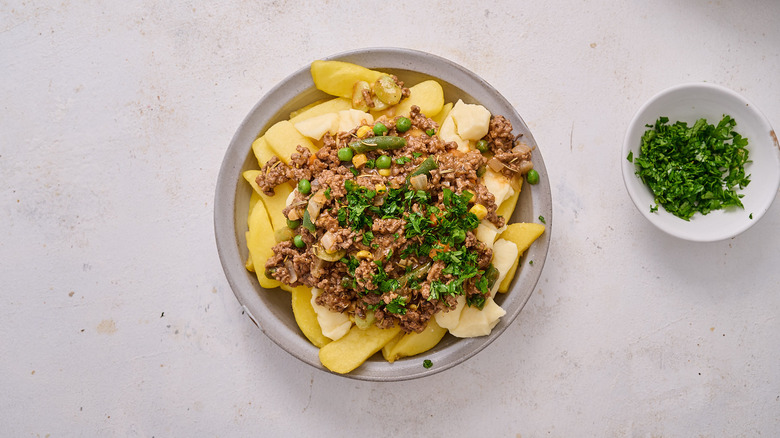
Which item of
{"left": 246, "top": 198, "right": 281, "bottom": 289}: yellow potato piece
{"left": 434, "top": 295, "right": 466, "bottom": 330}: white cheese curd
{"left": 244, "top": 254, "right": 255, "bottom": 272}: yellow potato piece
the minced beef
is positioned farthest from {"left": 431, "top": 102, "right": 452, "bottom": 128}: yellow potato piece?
{"left": 244, "top": 254, "right": 255, "bottom": 272}: yellow potato piece

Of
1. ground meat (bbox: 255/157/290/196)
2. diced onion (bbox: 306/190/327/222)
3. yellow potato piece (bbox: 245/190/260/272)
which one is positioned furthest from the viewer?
yellow potato piece (bbox: 245/190/260/272)

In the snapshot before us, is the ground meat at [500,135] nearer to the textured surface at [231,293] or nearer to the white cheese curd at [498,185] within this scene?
the white cheese curd at [498,185]

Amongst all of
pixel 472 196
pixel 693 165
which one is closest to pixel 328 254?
pixel 472 196

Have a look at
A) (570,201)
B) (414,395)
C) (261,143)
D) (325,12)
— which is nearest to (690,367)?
(570,201)

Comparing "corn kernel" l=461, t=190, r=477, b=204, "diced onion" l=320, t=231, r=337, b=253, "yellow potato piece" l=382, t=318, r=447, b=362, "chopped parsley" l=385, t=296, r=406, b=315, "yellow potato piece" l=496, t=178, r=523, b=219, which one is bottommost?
"yellow potato piece" l=382, t=318, r=447, b=362

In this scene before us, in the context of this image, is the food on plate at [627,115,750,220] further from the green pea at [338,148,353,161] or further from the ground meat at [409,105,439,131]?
the green pea at [338,148,353,161]

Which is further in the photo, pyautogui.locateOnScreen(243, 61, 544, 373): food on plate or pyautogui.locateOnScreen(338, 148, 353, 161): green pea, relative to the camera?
pyautogui.locateOnScreen(338, 148, 353, 161): green pea

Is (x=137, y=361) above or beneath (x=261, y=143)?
beneath

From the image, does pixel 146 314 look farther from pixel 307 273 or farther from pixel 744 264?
pixel 744 264
